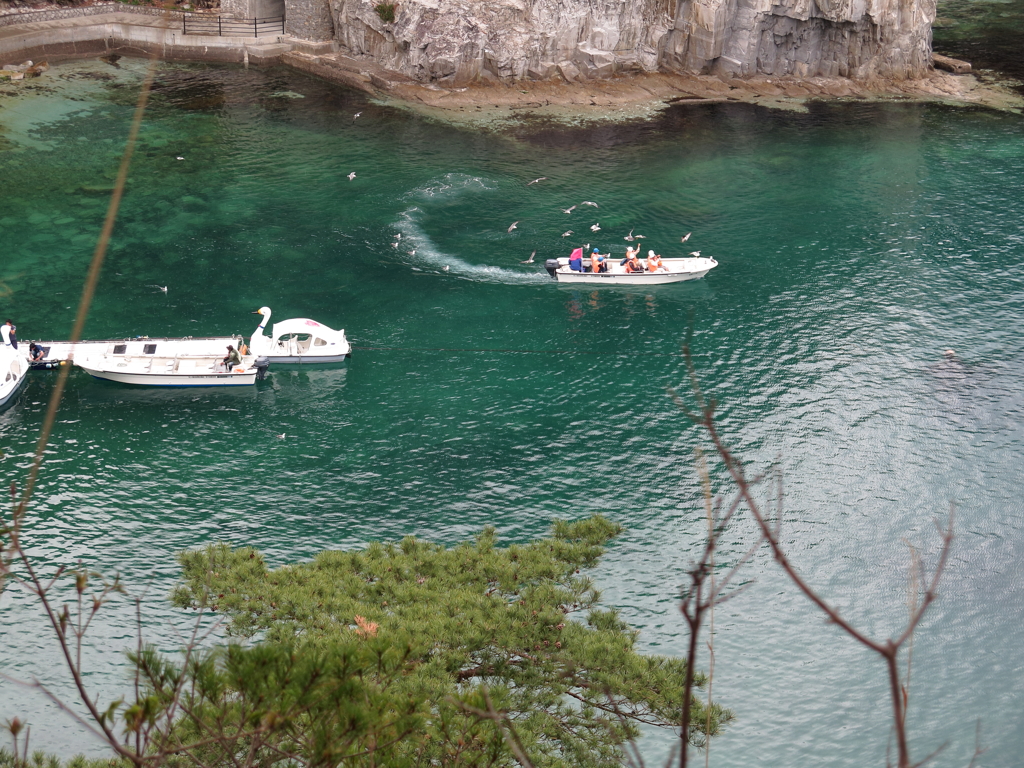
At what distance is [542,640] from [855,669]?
11.0 meters

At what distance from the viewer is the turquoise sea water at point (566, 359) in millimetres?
34469

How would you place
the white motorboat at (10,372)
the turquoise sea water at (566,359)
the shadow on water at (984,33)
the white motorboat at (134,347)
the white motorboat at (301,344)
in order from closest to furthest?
1. the turquoise sea water at (566,359)
2. the white motorboat at (10,372)
3. the white motorboat at (134,347)
4. the white motorboat at (301,344)
5. the shadow on water at (984,33)

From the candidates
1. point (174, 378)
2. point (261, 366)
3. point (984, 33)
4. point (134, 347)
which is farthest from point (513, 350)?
point (984, 33)

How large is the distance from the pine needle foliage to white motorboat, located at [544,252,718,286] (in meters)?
23.5

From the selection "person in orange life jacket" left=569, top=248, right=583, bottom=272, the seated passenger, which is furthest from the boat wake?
the seated passenger

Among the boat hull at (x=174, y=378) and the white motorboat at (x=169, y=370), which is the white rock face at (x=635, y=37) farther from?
the boat hull at (x=174, y=378)

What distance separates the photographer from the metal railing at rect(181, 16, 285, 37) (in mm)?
86019

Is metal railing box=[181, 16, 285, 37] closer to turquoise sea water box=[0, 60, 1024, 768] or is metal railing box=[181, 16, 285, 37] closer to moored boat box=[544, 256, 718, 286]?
turquoise sea water box=[0, 60, 1024, 768]

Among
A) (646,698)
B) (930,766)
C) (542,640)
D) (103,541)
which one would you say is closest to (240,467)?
(103,541)

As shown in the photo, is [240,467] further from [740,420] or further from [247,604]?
[740,420]

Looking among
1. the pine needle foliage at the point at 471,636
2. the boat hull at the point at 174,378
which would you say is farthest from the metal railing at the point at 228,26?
the pine needle foliage at the point at 471,636

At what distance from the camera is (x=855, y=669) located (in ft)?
108

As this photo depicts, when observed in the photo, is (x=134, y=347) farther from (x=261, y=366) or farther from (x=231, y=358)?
(x=261, y=366)

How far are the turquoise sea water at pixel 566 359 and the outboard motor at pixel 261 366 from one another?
19.4 inches
